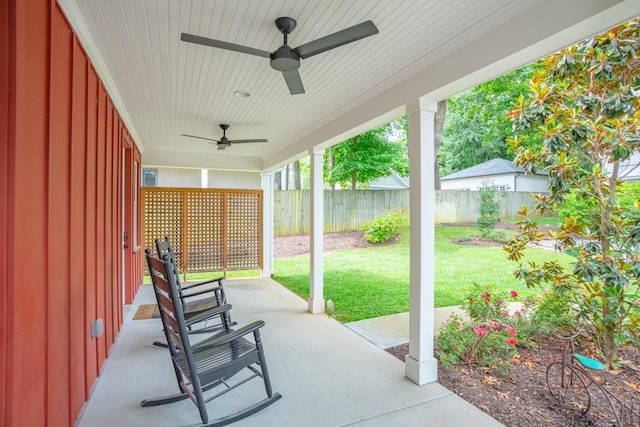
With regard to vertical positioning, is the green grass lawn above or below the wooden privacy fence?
below

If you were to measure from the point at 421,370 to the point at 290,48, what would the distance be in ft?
8.41

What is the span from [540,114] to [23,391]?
387 cm

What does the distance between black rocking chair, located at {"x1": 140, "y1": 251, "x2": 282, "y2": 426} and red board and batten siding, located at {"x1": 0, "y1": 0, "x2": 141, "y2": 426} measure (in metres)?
0.51

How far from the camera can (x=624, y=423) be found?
2008 millimetres

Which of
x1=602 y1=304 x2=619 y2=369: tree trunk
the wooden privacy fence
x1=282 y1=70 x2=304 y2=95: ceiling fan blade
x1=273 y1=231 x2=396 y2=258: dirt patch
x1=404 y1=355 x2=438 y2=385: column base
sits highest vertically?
x1=282 y1=70 x2=304 y2=95: ceiling fan blade

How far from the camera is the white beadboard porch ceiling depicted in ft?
5.99

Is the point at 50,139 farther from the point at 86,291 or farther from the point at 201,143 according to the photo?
the point at 201,143

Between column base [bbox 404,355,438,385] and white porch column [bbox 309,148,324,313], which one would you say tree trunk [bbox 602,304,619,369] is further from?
white porch column [bbox 309,148,324,313]

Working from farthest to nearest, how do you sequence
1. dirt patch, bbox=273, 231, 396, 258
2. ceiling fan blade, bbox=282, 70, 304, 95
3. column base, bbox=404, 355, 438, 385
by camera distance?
dirt patch, bbox=273, 231, 396, 258 → column base, bbox=404, 355, 438, 385 → ceiling fan blade, bbox=282, 70, 304, 95

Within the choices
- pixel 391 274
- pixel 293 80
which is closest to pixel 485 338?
pixel 293 80

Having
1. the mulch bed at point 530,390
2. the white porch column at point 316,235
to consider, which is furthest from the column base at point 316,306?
the mulch bed at point 530,390

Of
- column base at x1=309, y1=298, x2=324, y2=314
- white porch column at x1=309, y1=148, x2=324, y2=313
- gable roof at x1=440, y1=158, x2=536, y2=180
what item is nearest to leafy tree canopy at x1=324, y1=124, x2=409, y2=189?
gable roof at x1=440, y1=158, x2=536, y2=180

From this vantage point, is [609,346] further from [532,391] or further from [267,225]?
[267,225]

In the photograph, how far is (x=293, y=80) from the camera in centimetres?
235
